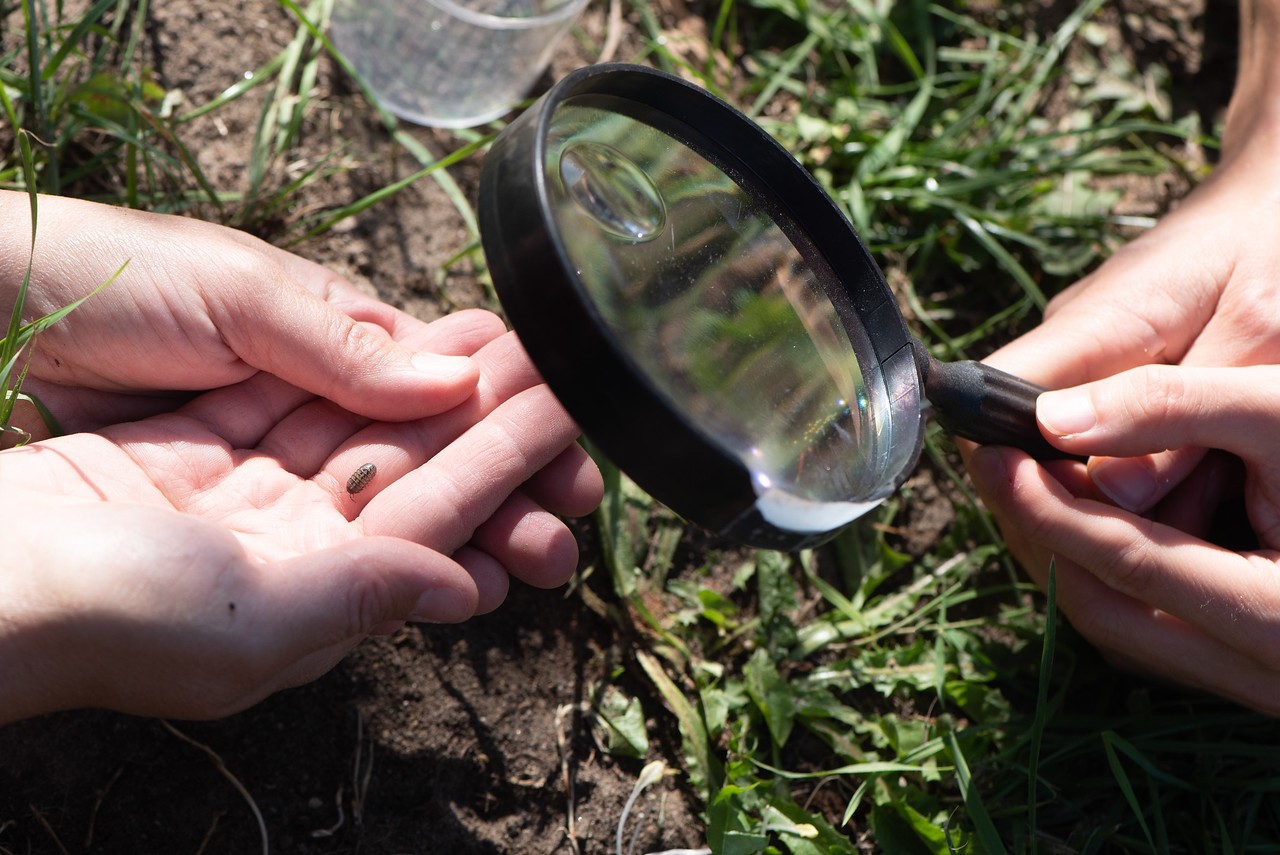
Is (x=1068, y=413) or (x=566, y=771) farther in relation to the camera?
(x=566, y=771)

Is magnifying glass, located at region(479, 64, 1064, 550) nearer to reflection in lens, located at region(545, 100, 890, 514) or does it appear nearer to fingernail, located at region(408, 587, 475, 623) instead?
reflection in lens, located at region(545, 100, 890, 514)

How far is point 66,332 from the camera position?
6.11 feet

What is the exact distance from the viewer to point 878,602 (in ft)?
8.02

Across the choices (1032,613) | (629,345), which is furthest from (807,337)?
(1032,613)

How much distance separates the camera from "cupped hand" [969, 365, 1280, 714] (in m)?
1.85

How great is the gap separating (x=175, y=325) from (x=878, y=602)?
164 cm

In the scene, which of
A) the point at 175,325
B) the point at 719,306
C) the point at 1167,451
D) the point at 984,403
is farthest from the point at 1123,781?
the point at 175,325

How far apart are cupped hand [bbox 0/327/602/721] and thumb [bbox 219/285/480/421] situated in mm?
70

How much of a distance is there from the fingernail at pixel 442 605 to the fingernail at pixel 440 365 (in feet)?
1.39

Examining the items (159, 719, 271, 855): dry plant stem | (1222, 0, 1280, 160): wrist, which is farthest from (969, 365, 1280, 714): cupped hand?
(159, 719, 271, 855): dry plant stem

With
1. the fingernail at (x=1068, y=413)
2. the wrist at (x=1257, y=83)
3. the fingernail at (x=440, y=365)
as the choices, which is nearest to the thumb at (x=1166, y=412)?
the fingernail at (x=1068, y=413)

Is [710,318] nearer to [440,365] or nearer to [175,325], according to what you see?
[440,365]

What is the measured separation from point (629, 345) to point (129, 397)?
3.79ft

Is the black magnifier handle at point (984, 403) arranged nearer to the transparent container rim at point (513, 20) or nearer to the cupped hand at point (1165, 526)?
the cupped hand at point (1165, 526)
